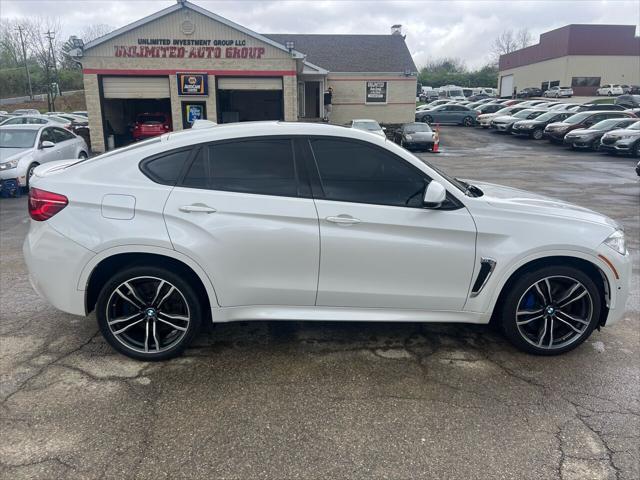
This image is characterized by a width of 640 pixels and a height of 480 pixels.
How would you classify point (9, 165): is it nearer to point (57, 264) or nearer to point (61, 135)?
point (61, 135)

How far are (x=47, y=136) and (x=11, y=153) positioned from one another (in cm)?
136

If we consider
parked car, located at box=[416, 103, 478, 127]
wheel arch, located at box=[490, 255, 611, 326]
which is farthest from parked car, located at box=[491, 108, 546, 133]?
wheel arch, located at box=[490, 255, 611, 326]

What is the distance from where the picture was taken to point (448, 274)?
362 centimetres

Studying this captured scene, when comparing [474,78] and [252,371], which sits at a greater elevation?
[474,78]

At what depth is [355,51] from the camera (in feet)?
111

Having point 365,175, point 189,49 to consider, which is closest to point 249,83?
point 189,49

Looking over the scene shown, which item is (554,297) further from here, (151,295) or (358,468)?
Result: (151,295)

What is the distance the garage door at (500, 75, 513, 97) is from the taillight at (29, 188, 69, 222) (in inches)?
2794

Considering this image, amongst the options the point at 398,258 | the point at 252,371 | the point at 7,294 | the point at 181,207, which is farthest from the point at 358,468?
the point at 7,294

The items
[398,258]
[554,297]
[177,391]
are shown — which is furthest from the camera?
[554,297]

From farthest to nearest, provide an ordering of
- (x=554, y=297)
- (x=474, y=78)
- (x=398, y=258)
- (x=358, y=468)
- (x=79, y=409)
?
(x=474, y=78) < (x=554, y=297) < (x=398, y=258) < (x=79, y=409) < (x=358, y=468)

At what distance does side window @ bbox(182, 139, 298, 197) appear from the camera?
3.55 metres

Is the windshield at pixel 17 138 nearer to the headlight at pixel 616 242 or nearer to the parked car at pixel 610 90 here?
the headlight at pixel 616 242

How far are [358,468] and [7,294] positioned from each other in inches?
167
